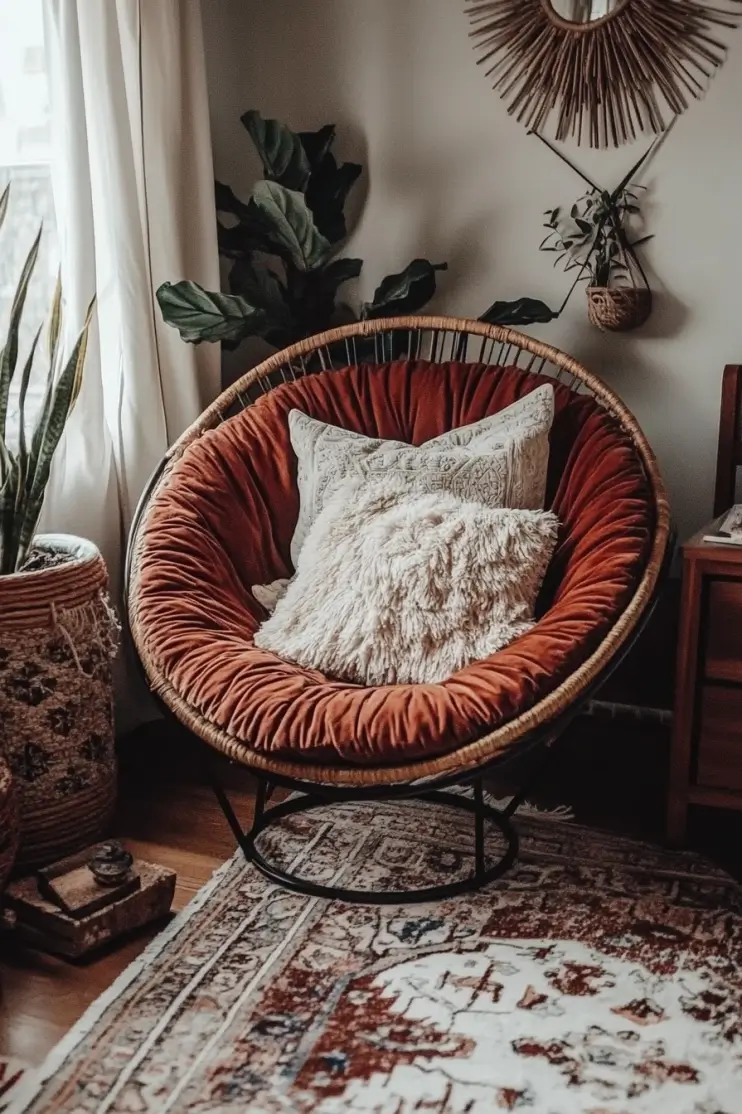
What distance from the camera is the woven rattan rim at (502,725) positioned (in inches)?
66.2

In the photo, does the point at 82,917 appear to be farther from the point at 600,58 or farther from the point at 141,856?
the point at 600,58

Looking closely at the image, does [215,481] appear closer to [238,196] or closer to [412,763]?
[412,763]

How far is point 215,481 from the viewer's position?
221 cm

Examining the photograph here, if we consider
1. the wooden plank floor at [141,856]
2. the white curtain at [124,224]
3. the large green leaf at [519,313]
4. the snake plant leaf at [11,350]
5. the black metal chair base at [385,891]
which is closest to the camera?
the wooden plank floor at [141,856]

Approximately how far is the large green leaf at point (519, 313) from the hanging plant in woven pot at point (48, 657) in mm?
873

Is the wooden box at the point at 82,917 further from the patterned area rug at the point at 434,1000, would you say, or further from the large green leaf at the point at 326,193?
the large green leaf at the point at 326,193

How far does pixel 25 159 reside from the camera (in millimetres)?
2348

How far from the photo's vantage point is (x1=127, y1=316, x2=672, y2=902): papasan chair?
1.69 m

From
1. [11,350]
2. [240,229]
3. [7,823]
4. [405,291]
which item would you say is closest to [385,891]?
[7,823]

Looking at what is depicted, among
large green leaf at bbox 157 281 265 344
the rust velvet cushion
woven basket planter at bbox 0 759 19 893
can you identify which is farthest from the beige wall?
woven basket planter at bbox 0 759 19 893

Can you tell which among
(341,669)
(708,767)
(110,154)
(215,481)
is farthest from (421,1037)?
(110,154)

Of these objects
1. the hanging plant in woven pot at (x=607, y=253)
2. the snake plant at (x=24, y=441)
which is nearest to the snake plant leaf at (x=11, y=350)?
the snake plant at (x=24, y=441)

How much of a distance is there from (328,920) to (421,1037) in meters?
0.33

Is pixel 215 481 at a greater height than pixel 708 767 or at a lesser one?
greater
